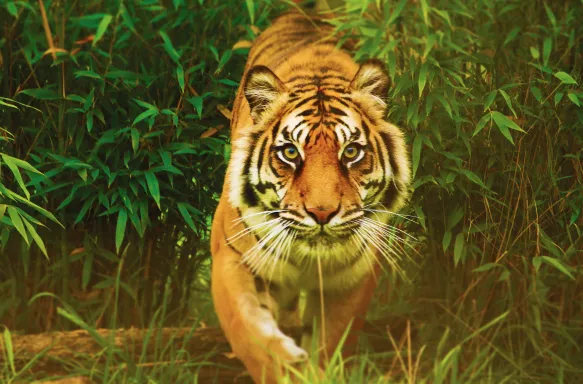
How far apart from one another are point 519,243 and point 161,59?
5.62 feet

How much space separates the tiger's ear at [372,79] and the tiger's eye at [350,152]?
0.85 ft

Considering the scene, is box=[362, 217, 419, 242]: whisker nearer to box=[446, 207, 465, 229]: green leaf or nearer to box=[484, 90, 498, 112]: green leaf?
box=[446, 207, 465, 229]: green leaf

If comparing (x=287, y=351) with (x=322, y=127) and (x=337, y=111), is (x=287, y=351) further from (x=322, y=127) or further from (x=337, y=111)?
(x=337, y=111)

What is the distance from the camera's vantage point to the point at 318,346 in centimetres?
354

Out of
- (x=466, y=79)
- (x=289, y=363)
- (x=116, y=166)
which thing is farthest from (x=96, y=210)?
(x=466, y=79)

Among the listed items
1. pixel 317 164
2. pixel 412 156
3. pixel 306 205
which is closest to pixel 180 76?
pixel 317 164

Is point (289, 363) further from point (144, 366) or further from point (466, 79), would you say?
point (466, 79)

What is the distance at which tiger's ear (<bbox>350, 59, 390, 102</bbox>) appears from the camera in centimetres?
360

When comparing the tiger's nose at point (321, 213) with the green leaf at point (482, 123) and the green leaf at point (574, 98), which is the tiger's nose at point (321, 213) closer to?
the green leaf at point (482, 123)

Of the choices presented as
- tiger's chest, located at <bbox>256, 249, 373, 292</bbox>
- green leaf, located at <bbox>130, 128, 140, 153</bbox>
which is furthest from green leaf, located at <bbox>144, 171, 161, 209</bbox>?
tiger's chest, located at <bbox>256, 249, 373, 292</bbox>

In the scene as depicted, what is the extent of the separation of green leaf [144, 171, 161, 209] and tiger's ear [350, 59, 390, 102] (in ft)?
2.98

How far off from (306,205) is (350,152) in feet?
1.15

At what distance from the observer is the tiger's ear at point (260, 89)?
139 inches

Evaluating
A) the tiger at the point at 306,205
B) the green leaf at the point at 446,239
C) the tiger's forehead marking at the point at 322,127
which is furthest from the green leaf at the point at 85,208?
the green leaf at the point at 446,239
